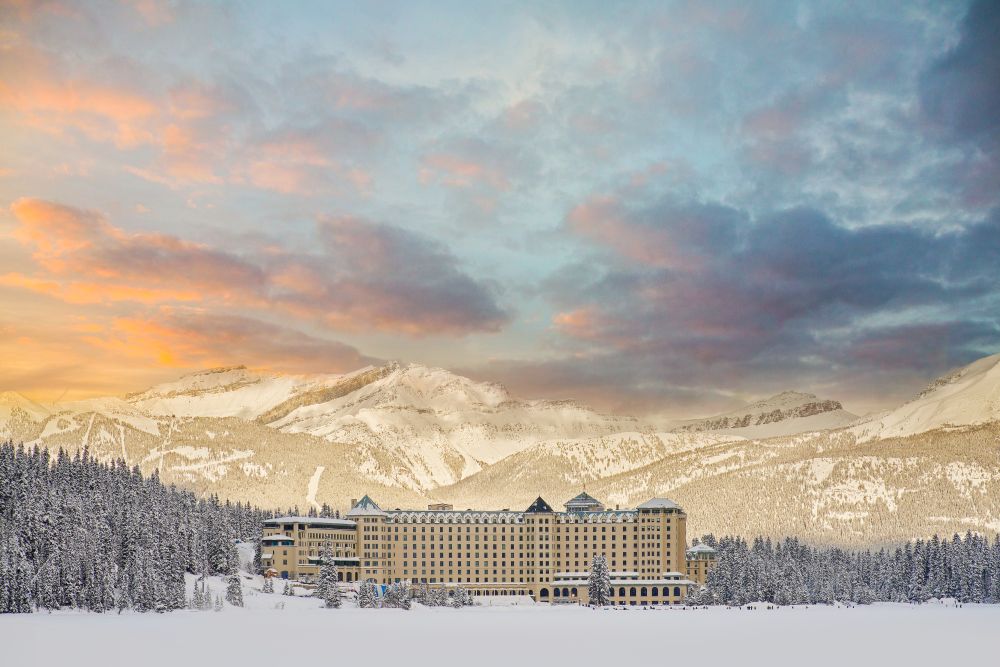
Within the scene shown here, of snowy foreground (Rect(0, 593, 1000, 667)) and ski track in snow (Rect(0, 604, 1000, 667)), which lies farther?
snowy foreground (Rect(0, 593, 1000, 667))

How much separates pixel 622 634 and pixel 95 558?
77.9 metres

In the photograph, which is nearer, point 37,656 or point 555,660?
point 37,656

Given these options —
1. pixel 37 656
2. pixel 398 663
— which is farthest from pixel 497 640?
pixel 37 656

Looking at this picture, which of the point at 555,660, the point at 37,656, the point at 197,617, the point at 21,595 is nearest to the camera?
the point at 37,656

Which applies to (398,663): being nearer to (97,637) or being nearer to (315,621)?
(97,637)

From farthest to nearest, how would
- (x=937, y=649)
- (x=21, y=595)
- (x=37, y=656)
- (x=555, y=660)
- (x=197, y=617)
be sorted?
(x=197, y=617) → (x=21, y=595) → (x=937, y=649) → (x=555, y=660) → (x=37, y=656)

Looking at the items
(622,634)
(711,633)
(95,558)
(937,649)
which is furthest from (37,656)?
(937,649)

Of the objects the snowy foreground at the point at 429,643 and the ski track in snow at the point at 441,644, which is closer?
the ski track in snow at the point at 441,644

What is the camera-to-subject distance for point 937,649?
543 feet

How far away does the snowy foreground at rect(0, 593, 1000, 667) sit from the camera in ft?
464

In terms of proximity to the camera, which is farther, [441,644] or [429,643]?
[429,643]

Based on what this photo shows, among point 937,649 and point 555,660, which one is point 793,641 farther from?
point 555,660

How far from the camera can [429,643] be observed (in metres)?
166

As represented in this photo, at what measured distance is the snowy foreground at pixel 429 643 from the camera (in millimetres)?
141375
